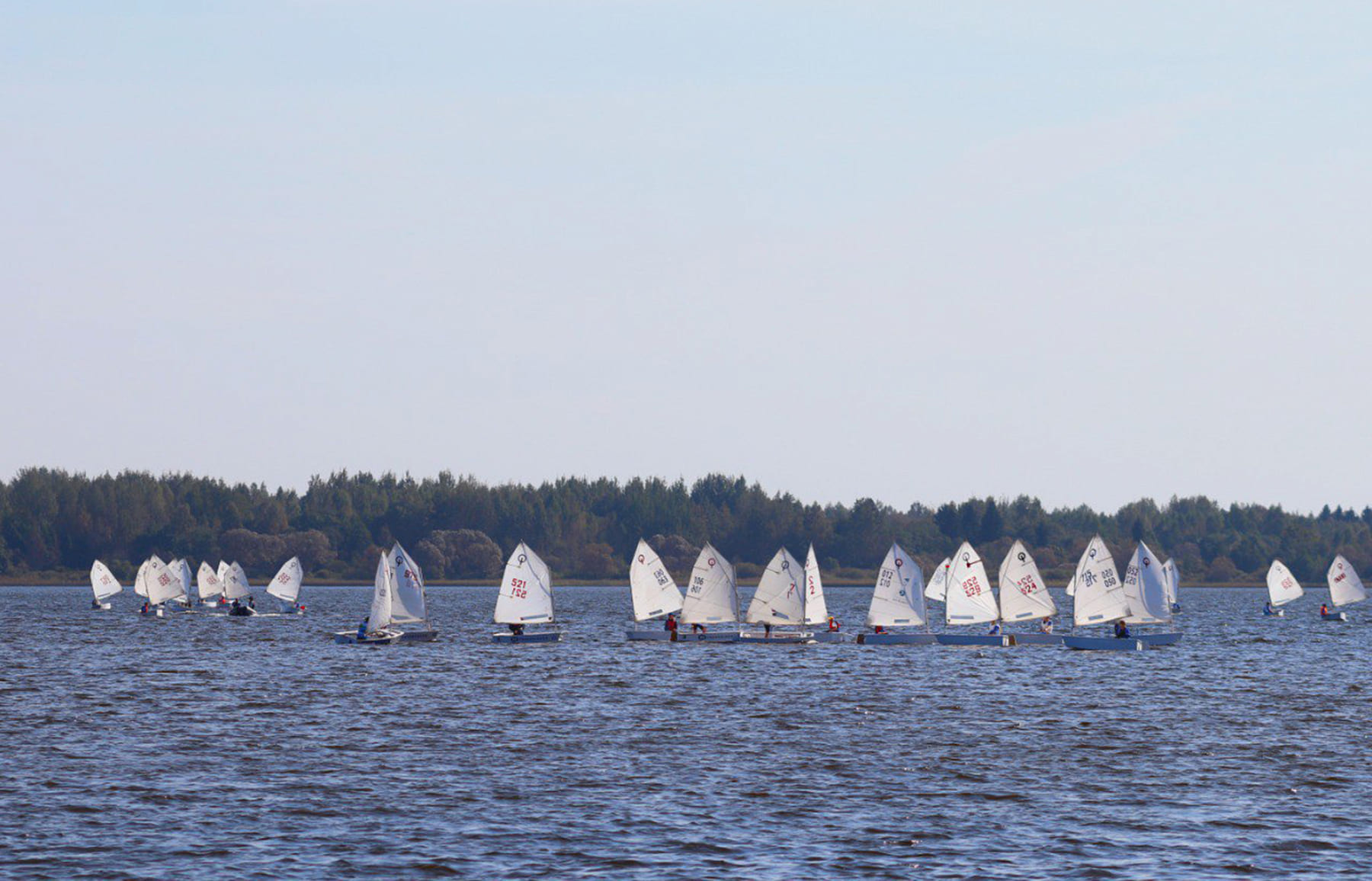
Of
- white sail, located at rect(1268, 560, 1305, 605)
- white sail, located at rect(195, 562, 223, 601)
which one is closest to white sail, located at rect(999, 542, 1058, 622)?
white sail, located at rect(1268, 560, 1305, 605)

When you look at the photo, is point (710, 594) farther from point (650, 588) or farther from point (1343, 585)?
point (1343, 585)

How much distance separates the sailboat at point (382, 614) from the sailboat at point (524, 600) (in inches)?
263

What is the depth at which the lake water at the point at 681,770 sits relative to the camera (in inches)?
1430

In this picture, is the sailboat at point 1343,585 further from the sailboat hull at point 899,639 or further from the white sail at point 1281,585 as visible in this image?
the sailboat hull at point 899,639

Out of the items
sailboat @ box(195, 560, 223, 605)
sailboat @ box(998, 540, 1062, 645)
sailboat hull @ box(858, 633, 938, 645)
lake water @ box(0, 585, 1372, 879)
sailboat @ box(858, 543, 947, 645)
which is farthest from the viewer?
sailboat @ box(195, 560, 223, 605)

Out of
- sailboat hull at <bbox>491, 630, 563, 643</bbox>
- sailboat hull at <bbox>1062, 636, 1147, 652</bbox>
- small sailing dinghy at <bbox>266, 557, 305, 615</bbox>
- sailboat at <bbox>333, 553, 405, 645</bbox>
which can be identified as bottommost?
sailboat hull at <bbox>1062, 636, 1147, 652</bbox>

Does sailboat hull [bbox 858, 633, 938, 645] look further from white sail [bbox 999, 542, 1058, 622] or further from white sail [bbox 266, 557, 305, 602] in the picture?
white sail [bbox 266, 557, 305, 602]

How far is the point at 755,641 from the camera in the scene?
109062mm

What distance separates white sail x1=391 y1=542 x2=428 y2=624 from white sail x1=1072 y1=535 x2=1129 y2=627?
127ft

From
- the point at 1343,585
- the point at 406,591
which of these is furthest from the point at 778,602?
the point at 1343,585

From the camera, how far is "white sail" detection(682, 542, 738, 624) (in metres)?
104

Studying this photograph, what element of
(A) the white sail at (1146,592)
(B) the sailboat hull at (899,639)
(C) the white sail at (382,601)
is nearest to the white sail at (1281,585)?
(A) the white sail at (1146,592)

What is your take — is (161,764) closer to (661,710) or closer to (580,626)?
(661,710)

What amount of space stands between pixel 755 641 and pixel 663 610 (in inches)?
248
